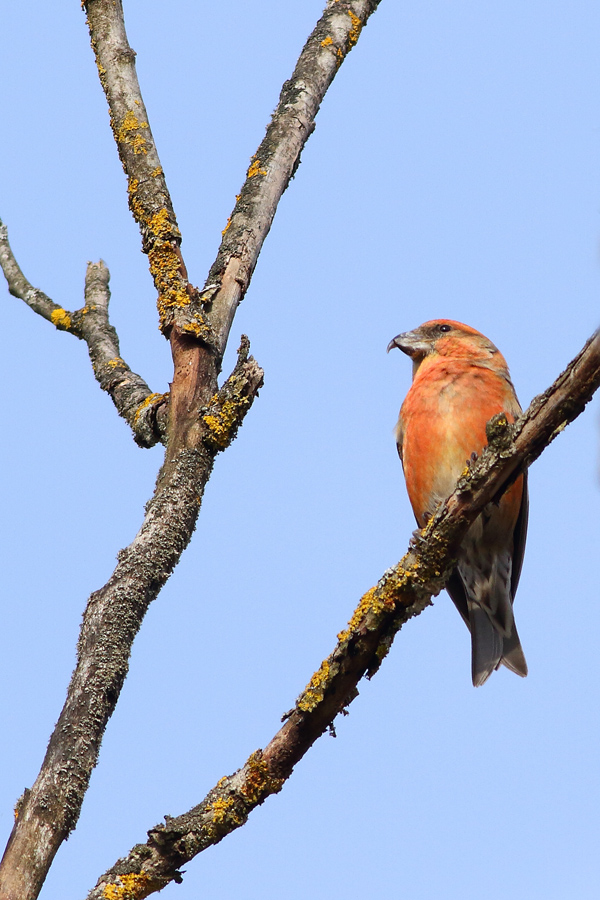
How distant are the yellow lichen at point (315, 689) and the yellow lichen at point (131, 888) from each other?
65 cm

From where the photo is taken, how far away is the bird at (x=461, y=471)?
16.0ft

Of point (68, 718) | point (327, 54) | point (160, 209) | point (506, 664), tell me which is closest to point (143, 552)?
point (68, 718)

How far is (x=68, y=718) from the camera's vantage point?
2.77m

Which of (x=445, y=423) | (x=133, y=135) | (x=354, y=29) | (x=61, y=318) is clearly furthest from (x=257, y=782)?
(x=354, y=29)

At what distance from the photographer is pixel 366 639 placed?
2.90m

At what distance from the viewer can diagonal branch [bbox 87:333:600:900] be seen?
2662 millimetres

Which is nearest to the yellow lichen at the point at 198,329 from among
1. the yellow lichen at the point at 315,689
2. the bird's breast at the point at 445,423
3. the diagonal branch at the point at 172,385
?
the diagonal branch at the point at 172,385

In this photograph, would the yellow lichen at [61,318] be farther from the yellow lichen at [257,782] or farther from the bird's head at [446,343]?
the yellow lichen at [257,782]

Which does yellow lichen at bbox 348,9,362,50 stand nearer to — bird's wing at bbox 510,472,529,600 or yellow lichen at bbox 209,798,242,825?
bird's wing at bbox 510,472,529,600

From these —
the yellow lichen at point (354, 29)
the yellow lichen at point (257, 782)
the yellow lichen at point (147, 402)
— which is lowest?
the yellow lichen at point (257, 782)

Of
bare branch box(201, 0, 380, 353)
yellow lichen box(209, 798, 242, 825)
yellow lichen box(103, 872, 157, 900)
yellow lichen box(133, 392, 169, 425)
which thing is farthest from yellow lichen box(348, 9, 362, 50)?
yellow lichen box(103, 872, 157, 900)

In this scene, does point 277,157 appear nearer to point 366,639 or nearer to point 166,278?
point 166,278

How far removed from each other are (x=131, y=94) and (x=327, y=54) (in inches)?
46.2

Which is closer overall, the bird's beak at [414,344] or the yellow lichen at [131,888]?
the yellow lichen at [131,888]
